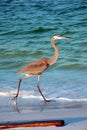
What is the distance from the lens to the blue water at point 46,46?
823 centimetres

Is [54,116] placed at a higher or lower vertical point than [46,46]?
lower

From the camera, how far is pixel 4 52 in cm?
1220

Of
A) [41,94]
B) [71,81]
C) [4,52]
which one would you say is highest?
[4,52]

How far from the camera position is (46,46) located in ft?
41.4

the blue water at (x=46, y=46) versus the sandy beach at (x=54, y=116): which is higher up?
the blue water at (x=46, y=46)

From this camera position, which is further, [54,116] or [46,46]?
[46,46]

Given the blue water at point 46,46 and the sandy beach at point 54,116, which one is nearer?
the sandy beach at point 54,116

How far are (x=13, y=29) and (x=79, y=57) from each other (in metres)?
4.97

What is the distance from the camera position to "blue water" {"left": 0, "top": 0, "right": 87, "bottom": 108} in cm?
823

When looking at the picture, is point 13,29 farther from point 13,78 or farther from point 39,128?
point 39,128

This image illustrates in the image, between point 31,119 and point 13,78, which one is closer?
point 31,119

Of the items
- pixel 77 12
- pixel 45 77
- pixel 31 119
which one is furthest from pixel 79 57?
pixel 77 12

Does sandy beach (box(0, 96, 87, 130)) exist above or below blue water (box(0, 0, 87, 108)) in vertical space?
below

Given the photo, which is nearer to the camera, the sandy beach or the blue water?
the sandy beach
